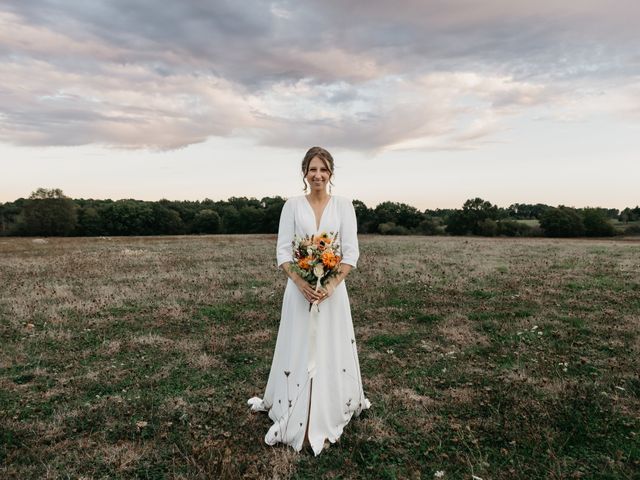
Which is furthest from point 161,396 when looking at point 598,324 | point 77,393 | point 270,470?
point 598,324

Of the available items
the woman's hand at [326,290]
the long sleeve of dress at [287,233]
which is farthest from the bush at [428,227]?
the woman's hand at [326,290]

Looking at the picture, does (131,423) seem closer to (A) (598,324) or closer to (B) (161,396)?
(B) (161,396)

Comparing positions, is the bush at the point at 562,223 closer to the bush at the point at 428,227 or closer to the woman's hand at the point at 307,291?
the bush at the point at 428,227

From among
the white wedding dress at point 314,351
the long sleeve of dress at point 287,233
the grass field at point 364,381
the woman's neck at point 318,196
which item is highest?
the woman's neck at point 318,196

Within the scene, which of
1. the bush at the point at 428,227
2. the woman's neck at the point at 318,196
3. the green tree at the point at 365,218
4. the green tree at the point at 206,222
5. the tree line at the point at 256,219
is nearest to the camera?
the woman's neck at the point at 318,196

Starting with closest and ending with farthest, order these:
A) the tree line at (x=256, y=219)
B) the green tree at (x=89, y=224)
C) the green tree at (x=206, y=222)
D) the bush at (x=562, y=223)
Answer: the bush at (x=562, y=223), the tree line at (x=256, y=219), the green tree at (x=89, y=224), the green tree at (x=206, y=222)

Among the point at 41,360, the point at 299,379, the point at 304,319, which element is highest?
the point at 304,319

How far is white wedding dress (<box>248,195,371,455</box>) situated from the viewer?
231 inches

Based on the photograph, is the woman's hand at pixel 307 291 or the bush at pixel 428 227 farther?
the bush at pixel 428 227

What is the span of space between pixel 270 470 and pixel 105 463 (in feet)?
7.43

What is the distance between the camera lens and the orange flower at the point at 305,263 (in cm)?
546

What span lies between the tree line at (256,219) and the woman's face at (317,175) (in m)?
71.6

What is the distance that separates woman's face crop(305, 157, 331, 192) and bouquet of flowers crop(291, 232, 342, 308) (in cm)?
72

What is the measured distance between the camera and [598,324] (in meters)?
11.7
